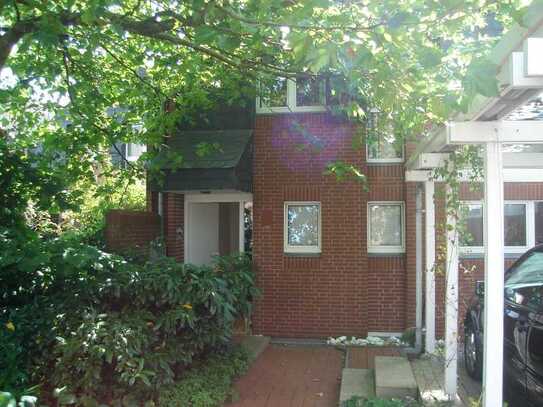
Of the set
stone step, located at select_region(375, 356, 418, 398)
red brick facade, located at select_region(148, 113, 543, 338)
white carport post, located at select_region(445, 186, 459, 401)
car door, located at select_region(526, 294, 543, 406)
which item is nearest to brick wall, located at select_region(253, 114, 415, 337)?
red brick facade, located at select_region(148, 113, 543, 338)

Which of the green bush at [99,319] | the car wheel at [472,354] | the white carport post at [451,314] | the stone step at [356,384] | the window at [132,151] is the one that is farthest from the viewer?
the window at [132,151]

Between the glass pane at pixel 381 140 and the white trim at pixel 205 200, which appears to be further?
the white trim at pixel 205 200

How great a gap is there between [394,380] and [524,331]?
166 cm

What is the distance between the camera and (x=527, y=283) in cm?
575

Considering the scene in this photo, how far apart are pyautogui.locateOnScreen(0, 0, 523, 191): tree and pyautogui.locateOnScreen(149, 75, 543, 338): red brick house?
1.27m

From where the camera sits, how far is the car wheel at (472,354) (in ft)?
22.8

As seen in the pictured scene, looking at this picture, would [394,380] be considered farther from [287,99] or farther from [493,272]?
[287,99]

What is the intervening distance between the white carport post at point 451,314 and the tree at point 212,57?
1.20m

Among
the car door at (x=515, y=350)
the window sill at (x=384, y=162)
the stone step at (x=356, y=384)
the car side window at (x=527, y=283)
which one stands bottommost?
the stone step at (x=356, y=384)

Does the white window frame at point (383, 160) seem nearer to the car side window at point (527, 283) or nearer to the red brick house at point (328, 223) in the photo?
the red brick house at point (328, 223)

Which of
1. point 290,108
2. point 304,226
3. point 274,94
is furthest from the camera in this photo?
point 304,226

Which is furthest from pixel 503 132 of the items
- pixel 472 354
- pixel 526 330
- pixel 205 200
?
pixel 205 200

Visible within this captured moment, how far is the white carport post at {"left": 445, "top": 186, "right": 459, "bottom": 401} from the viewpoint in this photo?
5805 millimetres

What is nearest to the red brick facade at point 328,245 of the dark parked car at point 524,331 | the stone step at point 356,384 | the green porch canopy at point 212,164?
the green porch canopy at point 212,164
